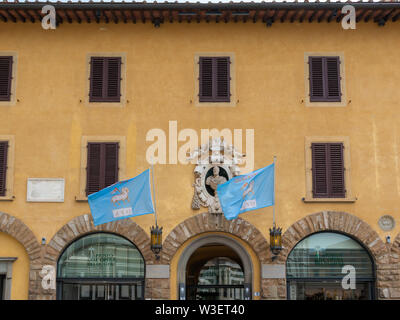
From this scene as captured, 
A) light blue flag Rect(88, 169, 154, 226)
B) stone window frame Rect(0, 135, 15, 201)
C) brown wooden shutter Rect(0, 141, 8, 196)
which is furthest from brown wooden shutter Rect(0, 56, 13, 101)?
light blue flag Rect(88, 169, 154, 226)

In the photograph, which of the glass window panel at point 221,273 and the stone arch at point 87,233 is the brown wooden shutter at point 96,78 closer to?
the stone arch at point 87,233

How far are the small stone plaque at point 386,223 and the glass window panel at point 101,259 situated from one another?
6.37 m

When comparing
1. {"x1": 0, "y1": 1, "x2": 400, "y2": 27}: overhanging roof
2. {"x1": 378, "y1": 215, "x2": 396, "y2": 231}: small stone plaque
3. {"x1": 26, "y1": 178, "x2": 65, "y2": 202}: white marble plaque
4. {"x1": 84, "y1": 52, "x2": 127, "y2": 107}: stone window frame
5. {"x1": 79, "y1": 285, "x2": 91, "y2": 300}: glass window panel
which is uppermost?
{"x1": 0, "y1": 1, "x2": 400, "y2": 27}: overhanging roof

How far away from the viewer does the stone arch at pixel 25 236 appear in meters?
16.8

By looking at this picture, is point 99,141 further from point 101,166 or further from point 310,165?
point 310,165

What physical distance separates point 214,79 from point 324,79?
3.01 m

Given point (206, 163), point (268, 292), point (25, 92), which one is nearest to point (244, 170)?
point (206, 163)

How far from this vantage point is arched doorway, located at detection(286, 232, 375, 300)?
17.0 m

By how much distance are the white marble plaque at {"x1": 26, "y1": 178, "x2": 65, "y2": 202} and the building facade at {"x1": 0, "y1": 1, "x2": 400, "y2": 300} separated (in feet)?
0.10

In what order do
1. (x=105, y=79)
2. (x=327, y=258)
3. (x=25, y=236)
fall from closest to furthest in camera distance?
(x=25, y=236) → (x=327, y=258) → (x=105, y=79)

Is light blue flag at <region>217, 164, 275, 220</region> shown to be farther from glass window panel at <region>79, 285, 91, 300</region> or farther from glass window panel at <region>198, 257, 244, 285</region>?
glass window panel at <region>198, 257, 244, 285</region>

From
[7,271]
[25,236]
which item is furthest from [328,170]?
[7,271]

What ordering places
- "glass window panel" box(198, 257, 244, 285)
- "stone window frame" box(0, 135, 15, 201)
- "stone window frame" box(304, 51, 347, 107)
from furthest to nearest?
"glass window panel" box(198, 257, 244, 285), "stone window frame" box(304, 51, 347, 107), "stone window frame" box(0, 135, 15, 201)

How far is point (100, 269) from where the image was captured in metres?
17.2
